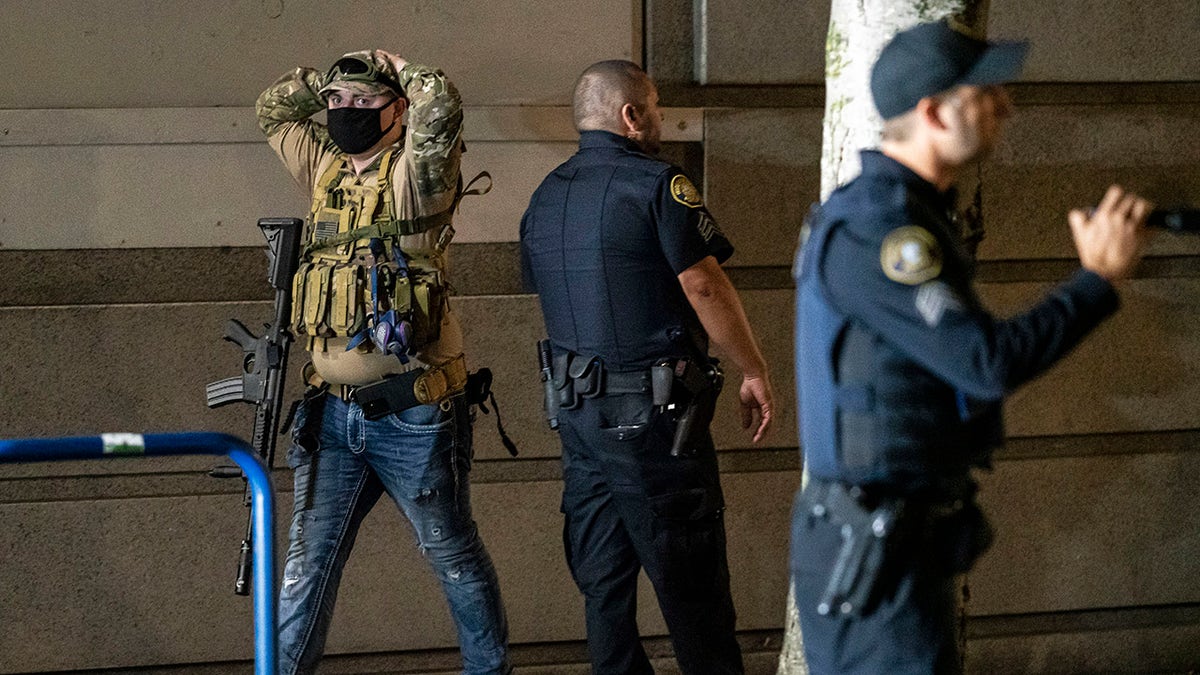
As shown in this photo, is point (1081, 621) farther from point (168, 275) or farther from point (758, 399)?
point (168, 275)

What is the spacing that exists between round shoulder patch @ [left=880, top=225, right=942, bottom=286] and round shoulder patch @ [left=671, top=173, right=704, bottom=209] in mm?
1460

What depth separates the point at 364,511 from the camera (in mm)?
3889

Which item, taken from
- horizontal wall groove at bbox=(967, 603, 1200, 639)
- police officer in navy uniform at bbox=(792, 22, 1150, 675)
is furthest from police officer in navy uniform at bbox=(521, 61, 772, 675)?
horizontal wall groove at bbox=(967, 603, 1200, 639)

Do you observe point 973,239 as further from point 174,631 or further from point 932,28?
point 174,631

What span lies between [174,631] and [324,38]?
2066mm

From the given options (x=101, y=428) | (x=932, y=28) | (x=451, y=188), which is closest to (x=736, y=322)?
(x=451, y=188)

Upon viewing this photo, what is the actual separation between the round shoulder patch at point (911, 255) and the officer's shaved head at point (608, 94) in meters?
1.73

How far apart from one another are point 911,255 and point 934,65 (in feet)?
1.10

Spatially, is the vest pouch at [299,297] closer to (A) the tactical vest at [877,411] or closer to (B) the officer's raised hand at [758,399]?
(B) the officer's raised hand at [758,399]

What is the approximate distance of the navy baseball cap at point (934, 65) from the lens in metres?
2.27

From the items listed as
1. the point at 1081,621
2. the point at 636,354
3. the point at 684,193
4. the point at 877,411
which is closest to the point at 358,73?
the point at 684,193

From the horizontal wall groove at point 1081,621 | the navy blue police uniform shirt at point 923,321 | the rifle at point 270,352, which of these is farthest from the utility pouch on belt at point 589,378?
the horizontal wall groove at point 1081,621

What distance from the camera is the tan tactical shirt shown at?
366cm

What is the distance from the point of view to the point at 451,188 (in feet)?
12.4
